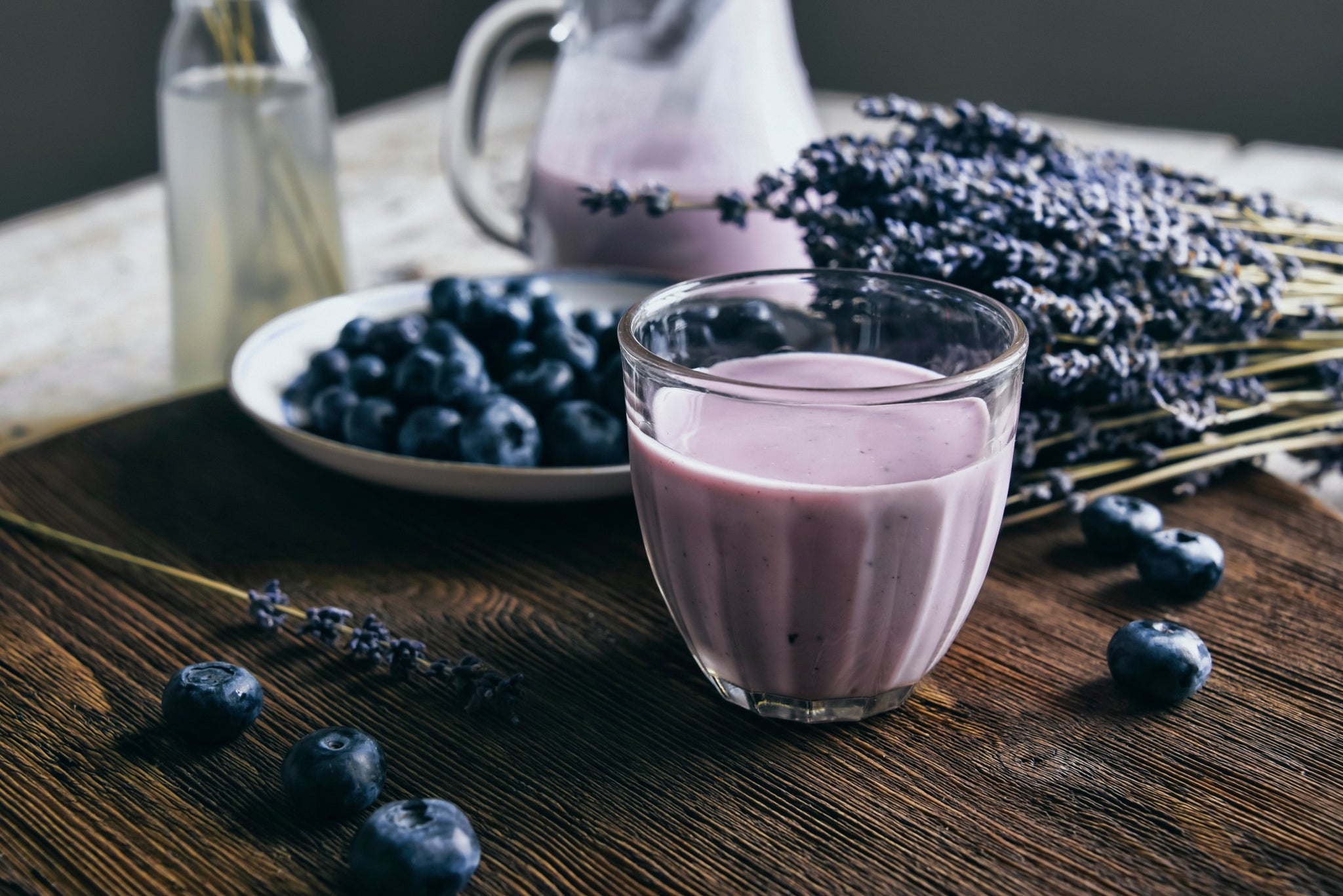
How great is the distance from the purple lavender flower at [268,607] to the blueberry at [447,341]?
302 millimetres

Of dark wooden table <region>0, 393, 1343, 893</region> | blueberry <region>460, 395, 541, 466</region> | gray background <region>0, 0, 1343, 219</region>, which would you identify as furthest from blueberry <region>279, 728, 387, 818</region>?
gray background <region>0, 0, 1343, 219</region>

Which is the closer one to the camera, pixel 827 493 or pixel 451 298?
pixel 827 493

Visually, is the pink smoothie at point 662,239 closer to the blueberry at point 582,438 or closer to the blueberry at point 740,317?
the blueberry at point 582,438

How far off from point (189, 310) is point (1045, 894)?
112 cm

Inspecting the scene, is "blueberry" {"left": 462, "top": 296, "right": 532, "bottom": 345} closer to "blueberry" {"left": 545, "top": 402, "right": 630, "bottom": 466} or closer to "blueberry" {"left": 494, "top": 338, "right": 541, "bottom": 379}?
"blueberry" {"left": 494, "top": 338, "right": 541, "bottom": 379}

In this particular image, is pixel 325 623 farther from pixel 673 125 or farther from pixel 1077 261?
pixel 673 125

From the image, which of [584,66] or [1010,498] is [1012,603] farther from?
[584,66]

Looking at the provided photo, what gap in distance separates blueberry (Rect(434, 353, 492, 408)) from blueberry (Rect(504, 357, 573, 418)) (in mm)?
31

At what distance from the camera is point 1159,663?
2.60 feet

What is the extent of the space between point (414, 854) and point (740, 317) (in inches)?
16.7

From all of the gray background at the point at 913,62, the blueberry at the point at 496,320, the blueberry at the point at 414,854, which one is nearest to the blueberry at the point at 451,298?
the blueberry at the point at 496,320

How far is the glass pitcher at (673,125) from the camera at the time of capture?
135 cm

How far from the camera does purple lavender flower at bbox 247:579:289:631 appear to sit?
88 cm

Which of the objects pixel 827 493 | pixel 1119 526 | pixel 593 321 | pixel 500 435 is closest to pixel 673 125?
pixel 593 321
